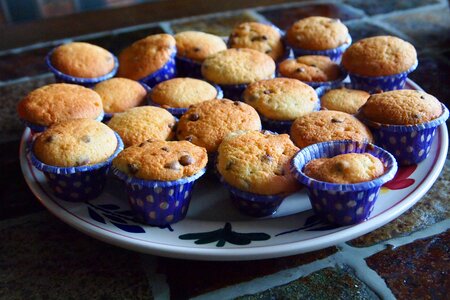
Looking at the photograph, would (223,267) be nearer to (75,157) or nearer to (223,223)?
(223,223)

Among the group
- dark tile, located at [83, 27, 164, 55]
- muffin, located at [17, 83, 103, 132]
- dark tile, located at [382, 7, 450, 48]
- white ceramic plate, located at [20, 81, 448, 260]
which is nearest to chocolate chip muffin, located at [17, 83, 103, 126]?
muffin, located at [17, 83, 103, 132]

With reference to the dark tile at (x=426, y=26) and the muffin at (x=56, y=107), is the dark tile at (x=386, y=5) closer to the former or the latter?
the dark tile at (x=426, y=26)

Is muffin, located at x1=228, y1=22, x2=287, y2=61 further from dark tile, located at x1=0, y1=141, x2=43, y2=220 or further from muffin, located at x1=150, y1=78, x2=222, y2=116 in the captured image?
dark tile, located at x1=0, y1=141, x2=43, y2=220

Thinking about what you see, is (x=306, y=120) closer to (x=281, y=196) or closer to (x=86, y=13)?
(x=281, y=196)

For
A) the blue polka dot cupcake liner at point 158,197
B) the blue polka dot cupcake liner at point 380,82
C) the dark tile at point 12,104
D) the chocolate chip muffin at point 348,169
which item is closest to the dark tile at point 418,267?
the chocolate chip muffin at point 348,169

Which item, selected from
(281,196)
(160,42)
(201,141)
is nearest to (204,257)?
(281,196)
